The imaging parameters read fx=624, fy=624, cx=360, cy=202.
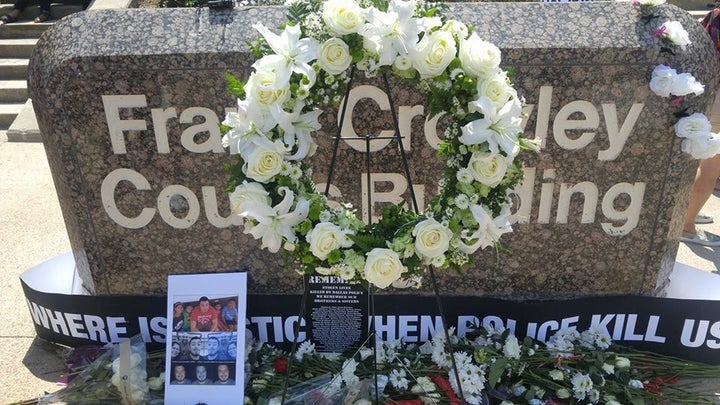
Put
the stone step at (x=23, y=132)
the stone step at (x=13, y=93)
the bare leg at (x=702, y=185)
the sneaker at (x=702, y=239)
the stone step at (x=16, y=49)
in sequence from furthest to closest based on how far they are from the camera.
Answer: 1. the stone step at (x=16, y=49)
2. the stone step at (x=13, y=93)
3. the stone step at (x=23, y=132)
4. the sneaker at (x=702, y=239)
5. the bare leg at (x=702, y=185)

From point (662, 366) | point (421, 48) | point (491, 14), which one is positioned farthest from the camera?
point (662, 366)

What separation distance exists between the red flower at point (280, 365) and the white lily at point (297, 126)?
1.18 metres

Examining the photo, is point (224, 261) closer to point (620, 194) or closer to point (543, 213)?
point (543, 213)

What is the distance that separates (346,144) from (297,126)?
748mm

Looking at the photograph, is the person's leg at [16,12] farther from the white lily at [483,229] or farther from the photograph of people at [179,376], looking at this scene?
the white lily at [483,229]

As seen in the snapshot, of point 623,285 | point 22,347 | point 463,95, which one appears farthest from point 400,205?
point 22,347

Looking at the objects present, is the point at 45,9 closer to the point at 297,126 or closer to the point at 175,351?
the point at 175,351

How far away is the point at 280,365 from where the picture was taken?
2.85m

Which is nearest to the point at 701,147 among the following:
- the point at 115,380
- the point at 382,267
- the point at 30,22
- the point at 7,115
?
the point at 382,267

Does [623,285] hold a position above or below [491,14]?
below

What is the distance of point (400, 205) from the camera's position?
7.00 feet

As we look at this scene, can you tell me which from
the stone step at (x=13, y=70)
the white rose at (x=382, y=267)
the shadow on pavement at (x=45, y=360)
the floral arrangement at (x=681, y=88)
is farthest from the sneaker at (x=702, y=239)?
the stone step at (x=13, y=70)

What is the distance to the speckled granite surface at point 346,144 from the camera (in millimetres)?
2607

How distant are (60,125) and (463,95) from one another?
5.90 feet
